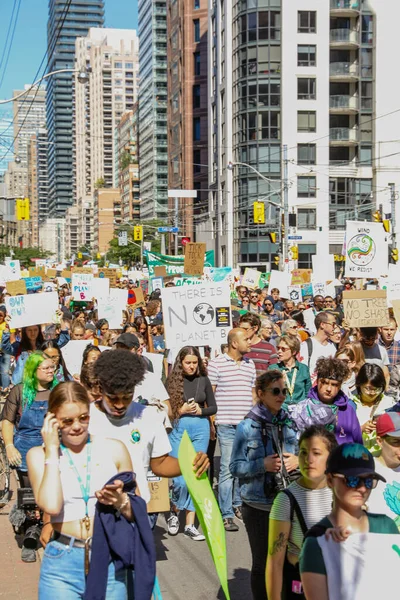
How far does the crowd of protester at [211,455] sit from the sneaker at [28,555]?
0.10 feet

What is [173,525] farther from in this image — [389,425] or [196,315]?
[389,425]

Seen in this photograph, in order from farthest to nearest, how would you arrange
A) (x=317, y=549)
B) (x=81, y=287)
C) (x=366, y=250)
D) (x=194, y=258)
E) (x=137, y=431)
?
(x=81, y=287), (x=194, y=258), (x=366, y=250), (x=137, y=431), (x=317, y=549)

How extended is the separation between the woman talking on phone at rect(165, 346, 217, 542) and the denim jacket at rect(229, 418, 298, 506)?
7.83 ft

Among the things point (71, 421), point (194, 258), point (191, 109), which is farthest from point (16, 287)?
point (191, 109)

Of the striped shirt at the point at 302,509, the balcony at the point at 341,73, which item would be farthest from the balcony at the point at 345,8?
the striped shirt at the point at 302,509

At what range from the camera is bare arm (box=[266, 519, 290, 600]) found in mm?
4195

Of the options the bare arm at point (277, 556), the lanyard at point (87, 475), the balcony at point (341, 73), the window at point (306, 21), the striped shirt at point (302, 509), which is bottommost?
the bare arm at point (277, 556)

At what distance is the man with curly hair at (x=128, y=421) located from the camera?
4.65 meters

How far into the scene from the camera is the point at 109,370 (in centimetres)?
466

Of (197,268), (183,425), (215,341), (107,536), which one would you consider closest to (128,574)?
(107,536)

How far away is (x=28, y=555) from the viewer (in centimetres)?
699

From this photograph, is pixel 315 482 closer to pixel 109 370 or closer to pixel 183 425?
pixel 109 370

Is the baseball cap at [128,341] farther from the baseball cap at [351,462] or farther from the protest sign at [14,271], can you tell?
the protest sign at [14,271]

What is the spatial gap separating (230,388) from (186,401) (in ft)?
1.75
